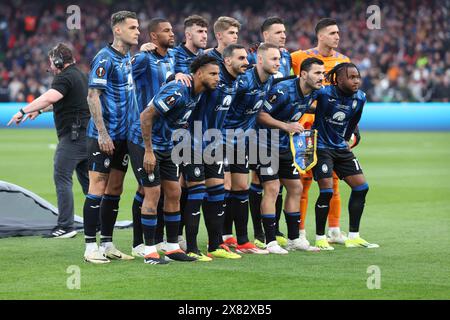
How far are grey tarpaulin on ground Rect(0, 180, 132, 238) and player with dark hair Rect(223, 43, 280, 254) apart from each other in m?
2.24

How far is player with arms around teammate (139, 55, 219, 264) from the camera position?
845 centimetres

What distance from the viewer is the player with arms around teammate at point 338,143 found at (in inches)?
386

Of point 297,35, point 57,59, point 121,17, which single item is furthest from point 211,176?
point 297,35

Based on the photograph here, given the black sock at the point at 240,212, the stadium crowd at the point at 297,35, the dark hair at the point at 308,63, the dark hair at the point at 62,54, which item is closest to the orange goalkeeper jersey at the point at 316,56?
the dark hair at the point at 308,63

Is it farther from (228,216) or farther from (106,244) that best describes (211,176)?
(106,244)

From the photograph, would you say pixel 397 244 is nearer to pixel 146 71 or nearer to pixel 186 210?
pixel 186 210

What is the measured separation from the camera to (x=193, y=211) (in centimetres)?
893

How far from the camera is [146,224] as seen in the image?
8.75 m

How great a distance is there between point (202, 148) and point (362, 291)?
A: 2.50 metres

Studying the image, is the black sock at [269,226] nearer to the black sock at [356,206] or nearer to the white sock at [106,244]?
the black sock at [356,206]

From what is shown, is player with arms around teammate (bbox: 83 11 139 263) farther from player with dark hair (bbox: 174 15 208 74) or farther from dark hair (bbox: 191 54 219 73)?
player with dark hair (bbox: 174 15 208 74)

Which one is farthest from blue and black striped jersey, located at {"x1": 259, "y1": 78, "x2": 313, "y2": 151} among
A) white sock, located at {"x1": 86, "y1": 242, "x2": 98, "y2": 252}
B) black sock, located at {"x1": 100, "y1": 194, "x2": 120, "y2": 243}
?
white sock, located at {"x1": 86, "y1": 242, "x2": 98, "y2": 252}

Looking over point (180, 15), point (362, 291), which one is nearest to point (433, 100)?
point (180, 15)
